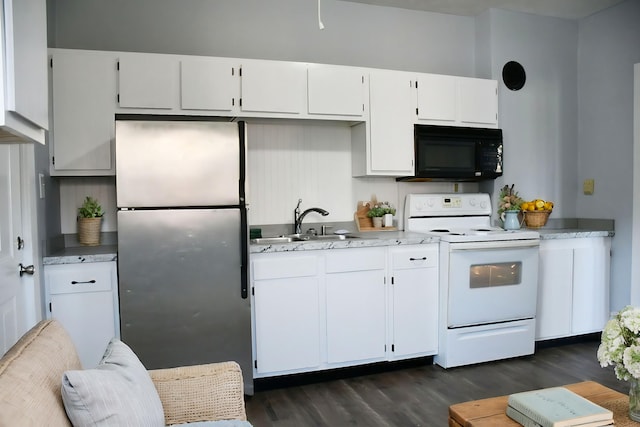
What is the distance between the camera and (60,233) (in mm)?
2996

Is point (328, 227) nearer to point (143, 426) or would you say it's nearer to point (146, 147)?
point (146, 147)

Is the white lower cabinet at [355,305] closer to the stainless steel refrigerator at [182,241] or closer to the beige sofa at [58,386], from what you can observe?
the stainless steel refrigerator at [182,241]

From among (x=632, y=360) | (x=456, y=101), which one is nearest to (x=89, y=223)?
(x=456, y=101)

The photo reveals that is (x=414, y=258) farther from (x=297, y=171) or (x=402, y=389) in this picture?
(x=297, y=171)

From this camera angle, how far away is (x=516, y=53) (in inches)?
154

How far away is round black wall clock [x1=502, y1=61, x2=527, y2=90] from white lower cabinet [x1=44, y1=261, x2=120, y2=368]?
3.33 meters

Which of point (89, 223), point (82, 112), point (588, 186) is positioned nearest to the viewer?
point (82, 112)

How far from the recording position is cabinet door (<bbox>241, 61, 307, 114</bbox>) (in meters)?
3.08

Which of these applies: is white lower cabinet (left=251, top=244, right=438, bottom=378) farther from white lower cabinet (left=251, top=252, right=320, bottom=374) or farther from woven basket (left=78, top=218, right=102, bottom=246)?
woven basket (left=78, top=218, right=102, bottom=246)

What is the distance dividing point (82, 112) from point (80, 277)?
1022 mm

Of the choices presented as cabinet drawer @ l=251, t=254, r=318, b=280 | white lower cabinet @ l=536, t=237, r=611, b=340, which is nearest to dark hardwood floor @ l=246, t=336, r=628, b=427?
white lower cabinet @ l=536, t=237, r=611, b=340

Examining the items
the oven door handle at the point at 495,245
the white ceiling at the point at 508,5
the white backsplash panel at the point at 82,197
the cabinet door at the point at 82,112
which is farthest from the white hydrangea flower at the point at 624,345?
the white ceiling at the point at 508,5

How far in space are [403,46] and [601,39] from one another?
1.70m

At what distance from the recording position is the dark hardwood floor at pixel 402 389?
2512mm
